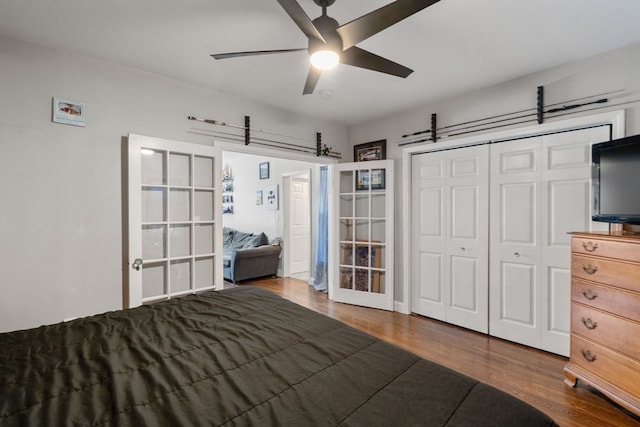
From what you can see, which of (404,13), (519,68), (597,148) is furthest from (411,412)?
(519,68)

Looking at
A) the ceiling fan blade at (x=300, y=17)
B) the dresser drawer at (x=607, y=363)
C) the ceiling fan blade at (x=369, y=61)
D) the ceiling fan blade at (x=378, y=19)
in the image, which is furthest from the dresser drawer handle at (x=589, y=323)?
the ceiling fan blade at (x=300, y=17)

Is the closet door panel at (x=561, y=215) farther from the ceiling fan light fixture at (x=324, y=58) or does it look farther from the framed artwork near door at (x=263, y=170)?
the framed artwork near door at (x=263, y=170)

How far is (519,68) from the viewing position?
2.60m

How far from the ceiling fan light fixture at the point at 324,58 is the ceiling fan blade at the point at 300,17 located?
72 millimetres

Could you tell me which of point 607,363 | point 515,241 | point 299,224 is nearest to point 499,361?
point 607,363

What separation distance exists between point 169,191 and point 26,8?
143cm

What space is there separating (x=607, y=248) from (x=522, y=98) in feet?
5.12

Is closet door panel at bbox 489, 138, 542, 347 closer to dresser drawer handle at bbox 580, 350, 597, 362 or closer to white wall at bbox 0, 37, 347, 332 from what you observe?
dresser drawer handle at bbox 580, 350, 597, 362

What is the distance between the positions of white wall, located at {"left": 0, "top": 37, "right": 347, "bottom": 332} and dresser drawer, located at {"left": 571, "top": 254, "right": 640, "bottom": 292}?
3.52 m

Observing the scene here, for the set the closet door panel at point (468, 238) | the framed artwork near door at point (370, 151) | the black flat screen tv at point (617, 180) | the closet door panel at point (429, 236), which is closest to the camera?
the black flat screen tv at point (617, 180)

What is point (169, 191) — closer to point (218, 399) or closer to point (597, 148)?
point (218, 399)

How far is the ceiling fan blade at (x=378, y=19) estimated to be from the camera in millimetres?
1284

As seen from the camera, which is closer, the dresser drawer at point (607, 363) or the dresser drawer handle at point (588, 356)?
the dresser drawer at point (607, 363)

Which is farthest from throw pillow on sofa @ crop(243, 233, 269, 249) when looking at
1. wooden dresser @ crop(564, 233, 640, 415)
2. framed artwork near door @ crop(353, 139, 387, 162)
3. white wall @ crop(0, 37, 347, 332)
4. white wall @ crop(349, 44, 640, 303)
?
wooden dresser @ crop(564, 233, 640, 415)
